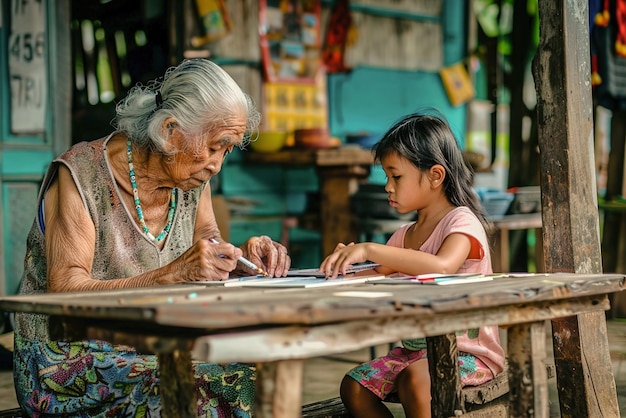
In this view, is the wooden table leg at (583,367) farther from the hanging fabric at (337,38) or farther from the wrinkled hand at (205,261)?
the hanging fabric at (337,38)

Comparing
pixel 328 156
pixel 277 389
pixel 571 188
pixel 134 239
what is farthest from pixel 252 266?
pixel 328 156

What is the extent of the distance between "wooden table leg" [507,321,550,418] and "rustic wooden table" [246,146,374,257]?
12.0ft

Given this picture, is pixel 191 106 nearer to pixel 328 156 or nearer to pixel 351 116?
pixel 328 156

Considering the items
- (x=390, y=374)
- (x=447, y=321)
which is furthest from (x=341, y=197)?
(x=447, y=321)

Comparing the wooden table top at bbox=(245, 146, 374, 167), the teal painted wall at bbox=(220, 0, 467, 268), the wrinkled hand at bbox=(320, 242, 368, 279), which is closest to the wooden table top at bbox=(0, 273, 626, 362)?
the wrinkled hand at bbox=(320, 242, 368, 279)

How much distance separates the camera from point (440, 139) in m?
3.27

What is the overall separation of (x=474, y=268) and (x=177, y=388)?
128 centimetres

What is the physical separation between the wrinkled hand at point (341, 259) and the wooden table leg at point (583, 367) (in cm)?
97

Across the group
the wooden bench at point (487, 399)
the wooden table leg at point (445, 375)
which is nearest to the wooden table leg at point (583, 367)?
the wooden bench at point (487, 399)

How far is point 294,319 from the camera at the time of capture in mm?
1853

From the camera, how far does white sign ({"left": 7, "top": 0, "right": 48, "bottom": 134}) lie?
224 inches

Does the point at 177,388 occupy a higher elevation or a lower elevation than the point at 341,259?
lower

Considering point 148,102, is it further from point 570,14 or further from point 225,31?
point 225,31

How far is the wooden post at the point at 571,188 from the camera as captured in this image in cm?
331
